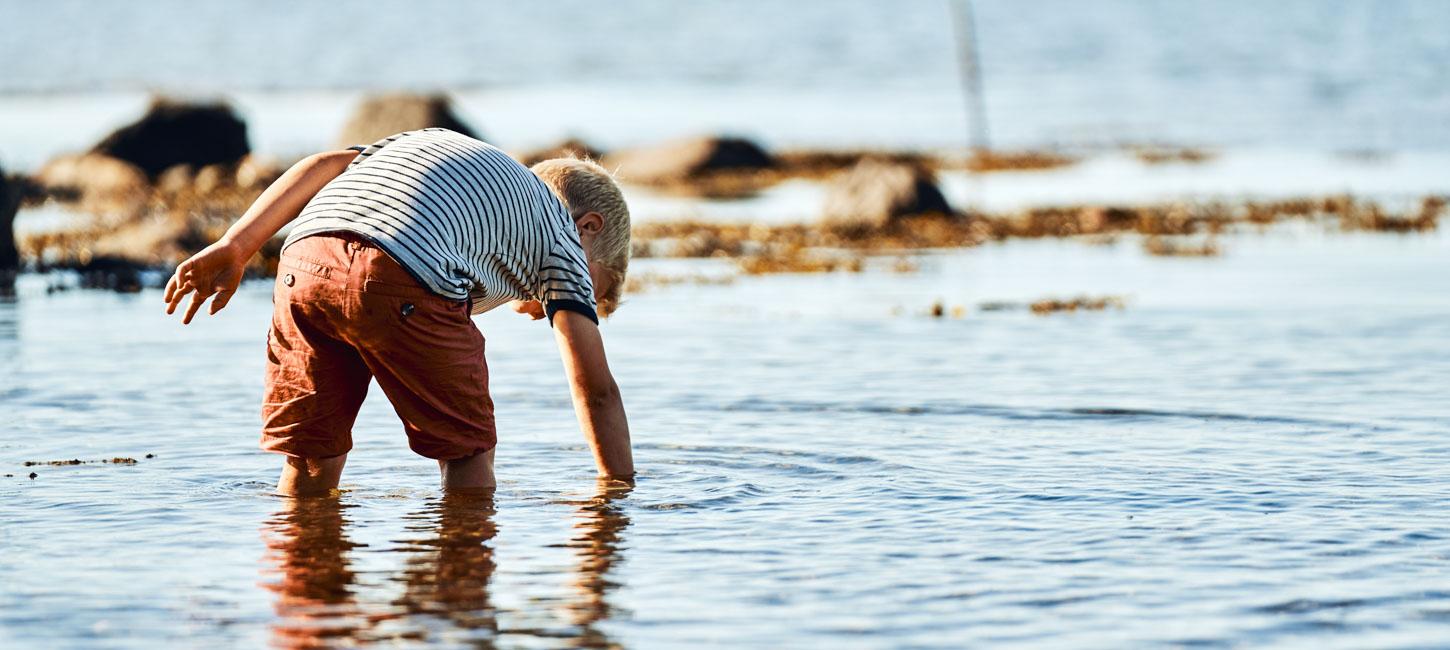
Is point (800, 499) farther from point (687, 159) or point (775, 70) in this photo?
point (775, 70)

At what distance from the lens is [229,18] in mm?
83562

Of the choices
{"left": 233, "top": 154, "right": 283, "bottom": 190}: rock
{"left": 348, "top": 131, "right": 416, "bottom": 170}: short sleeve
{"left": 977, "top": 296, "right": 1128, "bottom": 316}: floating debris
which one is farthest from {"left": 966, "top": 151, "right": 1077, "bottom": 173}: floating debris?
{"left": 348, "top": 131, "right": 416, "bottom": 170}: short sleeve

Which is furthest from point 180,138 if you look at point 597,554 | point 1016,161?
point 597,554

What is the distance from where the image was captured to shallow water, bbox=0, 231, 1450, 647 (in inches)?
181

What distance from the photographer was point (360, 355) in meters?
5.35

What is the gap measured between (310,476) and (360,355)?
0.74 metres

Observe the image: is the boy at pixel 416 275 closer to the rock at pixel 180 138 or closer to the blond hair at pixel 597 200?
the blond hair at pixel 597 200

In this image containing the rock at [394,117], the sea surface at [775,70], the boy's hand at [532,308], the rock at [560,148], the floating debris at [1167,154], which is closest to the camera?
the boy's hand at [532,308]

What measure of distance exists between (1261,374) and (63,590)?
622 centimetres

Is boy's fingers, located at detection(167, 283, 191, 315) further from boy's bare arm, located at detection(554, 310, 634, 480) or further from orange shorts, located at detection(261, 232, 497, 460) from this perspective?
boy's bare arm, located at detection(554, 310, 634, 480)

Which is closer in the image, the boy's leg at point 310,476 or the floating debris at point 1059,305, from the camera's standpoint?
the boy's leg at point 310,476

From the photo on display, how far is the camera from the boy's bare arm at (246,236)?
5.11 metres

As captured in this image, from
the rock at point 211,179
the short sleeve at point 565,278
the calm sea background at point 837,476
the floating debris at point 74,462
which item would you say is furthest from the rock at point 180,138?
the short sleeve at point 565,278

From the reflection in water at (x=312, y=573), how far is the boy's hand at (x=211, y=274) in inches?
28.3
